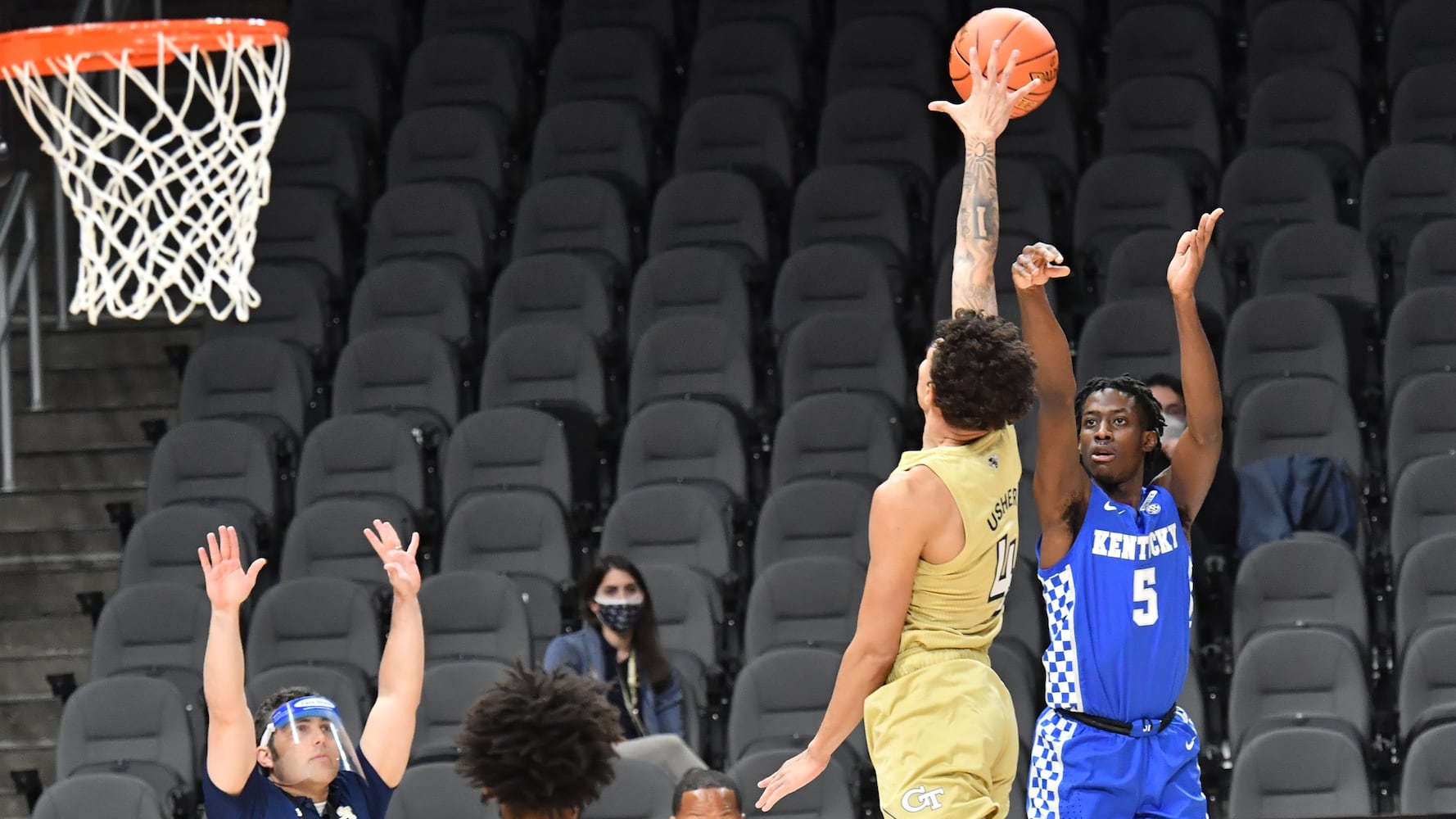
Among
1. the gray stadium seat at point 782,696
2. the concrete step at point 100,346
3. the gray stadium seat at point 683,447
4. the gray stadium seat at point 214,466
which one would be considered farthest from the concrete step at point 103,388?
the gray stadium seat at point 782,696

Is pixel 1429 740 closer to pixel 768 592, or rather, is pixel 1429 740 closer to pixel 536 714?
pixel 768 592

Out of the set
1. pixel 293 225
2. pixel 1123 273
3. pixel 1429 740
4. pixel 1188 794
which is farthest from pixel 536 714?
pixel 293 225

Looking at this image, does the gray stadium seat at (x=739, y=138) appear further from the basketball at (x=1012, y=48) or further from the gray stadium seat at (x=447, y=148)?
the basketball at (x=1012, y=48)

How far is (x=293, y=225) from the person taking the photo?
34.2ft

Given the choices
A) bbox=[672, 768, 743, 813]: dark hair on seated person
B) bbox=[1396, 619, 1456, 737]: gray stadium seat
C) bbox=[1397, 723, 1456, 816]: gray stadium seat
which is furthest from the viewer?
bbox=[1396, 619, 1456, 737]: gray stadium seat

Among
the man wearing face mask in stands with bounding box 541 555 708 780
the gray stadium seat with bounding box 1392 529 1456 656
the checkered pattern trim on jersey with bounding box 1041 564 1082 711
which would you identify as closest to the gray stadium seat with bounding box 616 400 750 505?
the man wearing face mask in stands with bounding box 541 555 708 780

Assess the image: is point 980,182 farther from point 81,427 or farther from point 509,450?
point 81,427

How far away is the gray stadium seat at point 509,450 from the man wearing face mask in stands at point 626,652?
4.30ft

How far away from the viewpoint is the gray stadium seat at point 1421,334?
876cm

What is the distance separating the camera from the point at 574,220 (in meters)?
10.2

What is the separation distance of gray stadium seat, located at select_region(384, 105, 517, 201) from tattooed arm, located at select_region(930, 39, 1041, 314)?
6283 millimetres

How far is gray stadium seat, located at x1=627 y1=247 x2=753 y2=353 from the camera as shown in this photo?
9703 millimetres

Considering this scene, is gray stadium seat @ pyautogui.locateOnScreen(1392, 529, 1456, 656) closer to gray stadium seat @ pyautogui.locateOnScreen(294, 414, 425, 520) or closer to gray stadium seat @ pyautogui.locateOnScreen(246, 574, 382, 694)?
gray stadium seat @ pyautogui.locateOnScreen(246, 574, 382, 694)

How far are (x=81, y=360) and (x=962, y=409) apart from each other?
734 cm
